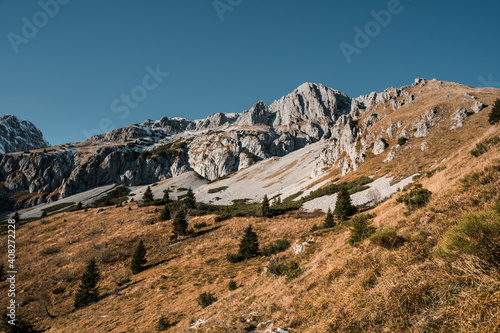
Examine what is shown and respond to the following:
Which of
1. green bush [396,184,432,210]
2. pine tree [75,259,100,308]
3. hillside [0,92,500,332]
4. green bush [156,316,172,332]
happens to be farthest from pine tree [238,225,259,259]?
pine tree [75,259,100,308]

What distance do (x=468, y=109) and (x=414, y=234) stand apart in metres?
81.7

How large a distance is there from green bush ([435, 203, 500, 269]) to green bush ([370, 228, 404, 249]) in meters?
3.01

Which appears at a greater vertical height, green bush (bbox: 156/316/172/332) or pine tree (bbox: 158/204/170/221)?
pine tree (bbox: 158/204/170/221)

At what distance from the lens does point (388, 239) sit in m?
7.80

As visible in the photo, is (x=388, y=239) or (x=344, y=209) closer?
(x=388, y=239)

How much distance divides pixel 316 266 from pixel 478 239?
8.21 metres

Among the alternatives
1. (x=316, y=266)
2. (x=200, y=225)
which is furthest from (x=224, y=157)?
(x=316, y=266)

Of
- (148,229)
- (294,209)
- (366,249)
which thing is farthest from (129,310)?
(294,209)

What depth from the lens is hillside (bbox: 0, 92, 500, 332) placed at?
4.29m

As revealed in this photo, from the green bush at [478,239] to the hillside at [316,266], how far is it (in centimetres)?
2

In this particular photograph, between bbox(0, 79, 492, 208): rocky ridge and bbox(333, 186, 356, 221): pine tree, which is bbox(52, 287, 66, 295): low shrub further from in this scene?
bbox(0, 79, 492, 208): rocky ridge

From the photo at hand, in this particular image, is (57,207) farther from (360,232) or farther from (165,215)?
(360,232)

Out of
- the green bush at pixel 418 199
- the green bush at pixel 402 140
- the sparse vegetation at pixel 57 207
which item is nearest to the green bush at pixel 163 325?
the green bush at pixel 418 199

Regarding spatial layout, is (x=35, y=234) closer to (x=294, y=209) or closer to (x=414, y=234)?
(x=294, y=209)
